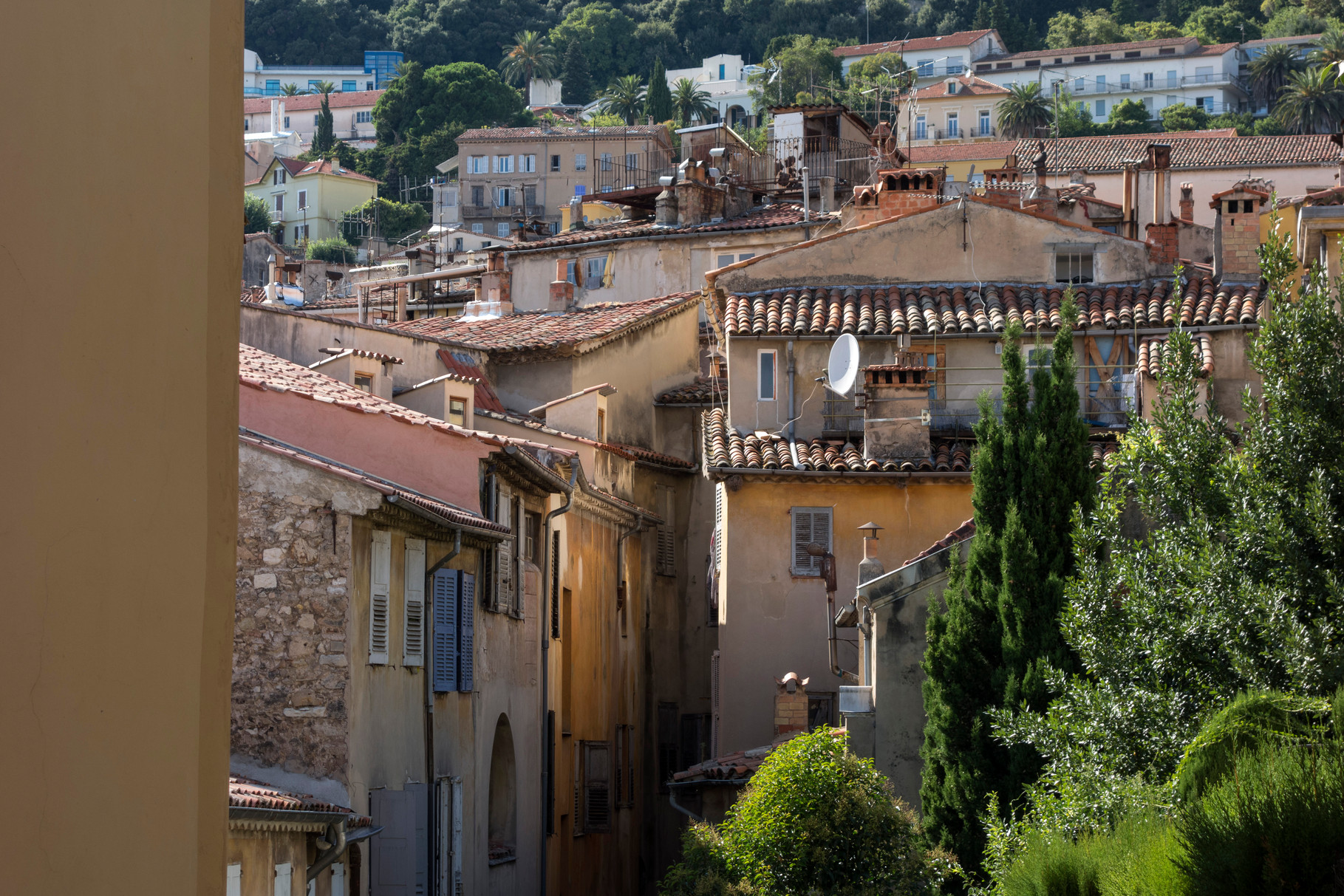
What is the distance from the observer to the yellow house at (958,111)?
11050 cm

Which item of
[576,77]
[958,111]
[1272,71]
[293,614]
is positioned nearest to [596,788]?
[293,614]

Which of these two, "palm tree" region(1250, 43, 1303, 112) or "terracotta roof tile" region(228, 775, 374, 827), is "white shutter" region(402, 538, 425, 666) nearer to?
"terracotta roof tile" region(228, 775, 374, 827)

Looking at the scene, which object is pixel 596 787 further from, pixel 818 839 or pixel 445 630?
pixel 818 839

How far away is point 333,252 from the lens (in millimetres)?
99125

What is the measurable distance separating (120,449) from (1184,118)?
109086 millimetres

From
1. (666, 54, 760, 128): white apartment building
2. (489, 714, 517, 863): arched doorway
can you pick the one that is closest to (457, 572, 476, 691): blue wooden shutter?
(489, 714, 517, 863): arched doorway

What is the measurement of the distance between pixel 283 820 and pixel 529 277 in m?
34.3

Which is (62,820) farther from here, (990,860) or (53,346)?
(990,860)

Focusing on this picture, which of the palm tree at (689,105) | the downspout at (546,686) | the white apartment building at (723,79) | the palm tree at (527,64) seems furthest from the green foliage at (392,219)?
the downspout at (546,686)

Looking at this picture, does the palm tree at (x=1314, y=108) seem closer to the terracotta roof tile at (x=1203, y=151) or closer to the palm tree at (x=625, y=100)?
the terracotta roof tile at (x=1203, y=151)

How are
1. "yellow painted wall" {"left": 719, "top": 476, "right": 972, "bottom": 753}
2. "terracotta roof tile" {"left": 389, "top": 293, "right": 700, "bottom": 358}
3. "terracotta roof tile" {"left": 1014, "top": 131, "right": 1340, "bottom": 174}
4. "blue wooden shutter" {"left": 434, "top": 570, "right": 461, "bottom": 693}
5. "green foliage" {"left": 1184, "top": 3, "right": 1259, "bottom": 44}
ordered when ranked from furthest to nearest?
"green foliage" {"left": 1184, "top": 3, "right": 1259, "bottom": 44}, "terracotta roof tile" {"left": 1014, "top": 131, "right": 1340, "bottom": 174}, "terracotta roof tile" {"left": 389, "top": 293, "right": 700, "bottom": 358}, "yellow painted wall" {"left": 719, "top": 476, "right": 972, "bottom": 753}, "blue wooden shutter" {"left": 434, "top": 570, "right": 461, "bottom": 693}

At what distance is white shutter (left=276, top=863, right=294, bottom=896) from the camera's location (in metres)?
14.7

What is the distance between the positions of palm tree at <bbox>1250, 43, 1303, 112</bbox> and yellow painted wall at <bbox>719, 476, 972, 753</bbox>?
96189mm

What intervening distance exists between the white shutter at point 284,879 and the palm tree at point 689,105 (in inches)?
4222
